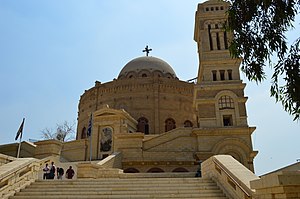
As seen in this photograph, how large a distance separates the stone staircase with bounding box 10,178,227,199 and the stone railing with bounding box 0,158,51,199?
257 mm

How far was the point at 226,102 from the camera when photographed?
27844 millimetres

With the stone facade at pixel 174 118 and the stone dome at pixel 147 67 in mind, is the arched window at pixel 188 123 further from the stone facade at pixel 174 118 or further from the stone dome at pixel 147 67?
the stone dome at pixel 147 67

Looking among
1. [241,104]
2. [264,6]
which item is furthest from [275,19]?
[241,104]

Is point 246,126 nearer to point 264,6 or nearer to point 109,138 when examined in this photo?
point 109,138

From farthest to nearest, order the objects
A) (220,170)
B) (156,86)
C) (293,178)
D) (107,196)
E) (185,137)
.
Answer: (156,86) < (185,137) < (220,170) < (107,196) < (293,178)

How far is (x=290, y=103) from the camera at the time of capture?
6355mm

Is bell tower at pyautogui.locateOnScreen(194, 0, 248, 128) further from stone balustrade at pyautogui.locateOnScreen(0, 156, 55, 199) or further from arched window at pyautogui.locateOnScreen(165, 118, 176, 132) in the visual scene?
stone balustrade at pyautogui.locateOnScreen(0, 156, 55, 199)

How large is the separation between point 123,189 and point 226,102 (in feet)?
63.4

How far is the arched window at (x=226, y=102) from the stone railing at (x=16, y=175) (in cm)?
1908

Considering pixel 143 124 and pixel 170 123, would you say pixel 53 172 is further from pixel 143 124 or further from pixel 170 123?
pixel 170 123

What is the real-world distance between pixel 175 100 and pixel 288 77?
34.5 meters

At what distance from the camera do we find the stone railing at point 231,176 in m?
7.99

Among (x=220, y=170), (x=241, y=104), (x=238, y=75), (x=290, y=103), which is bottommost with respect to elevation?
(x=220, y=170)

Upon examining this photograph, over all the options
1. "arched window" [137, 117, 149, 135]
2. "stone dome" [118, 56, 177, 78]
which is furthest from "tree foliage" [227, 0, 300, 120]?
"stone dome" [118, 56, 177, 78]
